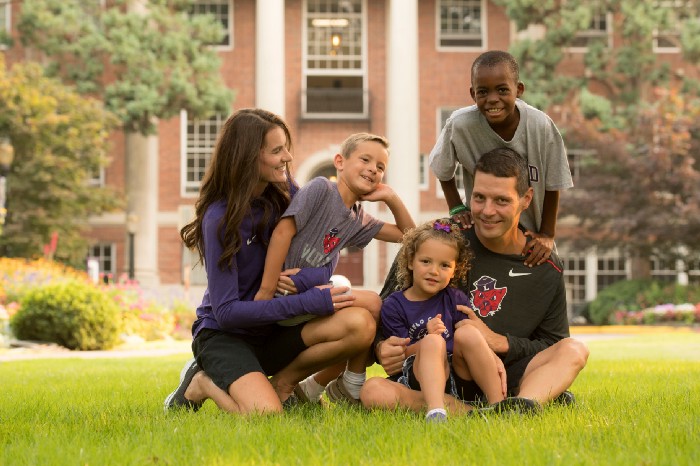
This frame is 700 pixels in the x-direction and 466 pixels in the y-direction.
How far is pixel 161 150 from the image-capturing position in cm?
3027

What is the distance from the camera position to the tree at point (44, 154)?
22.8 m

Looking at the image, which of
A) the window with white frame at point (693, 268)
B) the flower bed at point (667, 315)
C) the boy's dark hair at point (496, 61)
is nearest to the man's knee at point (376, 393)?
the boy's dark hair at point (496, 61)

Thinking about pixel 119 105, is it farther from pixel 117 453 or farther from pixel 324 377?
pixel 117 453

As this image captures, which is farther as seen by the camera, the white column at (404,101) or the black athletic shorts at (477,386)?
the white column at (404,101)

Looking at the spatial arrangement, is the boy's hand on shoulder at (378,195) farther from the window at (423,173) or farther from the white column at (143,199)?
the window at (423,173)

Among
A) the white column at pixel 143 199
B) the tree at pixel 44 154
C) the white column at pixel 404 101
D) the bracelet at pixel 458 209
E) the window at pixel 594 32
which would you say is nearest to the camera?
the bracelet at pixel 458 209

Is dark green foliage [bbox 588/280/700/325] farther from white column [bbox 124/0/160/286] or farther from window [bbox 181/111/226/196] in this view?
white column [bbox 124/0/160/286]

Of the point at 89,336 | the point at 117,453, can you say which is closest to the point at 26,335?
the point at 89,336

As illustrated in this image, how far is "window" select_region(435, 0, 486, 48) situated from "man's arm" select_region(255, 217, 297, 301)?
26625 millimetres

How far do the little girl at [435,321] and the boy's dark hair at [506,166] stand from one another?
1.08 feet

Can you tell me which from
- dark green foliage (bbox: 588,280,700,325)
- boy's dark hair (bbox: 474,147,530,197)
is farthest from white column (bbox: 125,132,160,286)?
boy's dark hair (bbox: 474,147,530,197)

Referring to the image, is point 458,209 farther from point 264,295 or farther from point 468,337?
point 264,295

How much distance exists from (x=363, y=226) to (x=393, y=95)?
23.6m

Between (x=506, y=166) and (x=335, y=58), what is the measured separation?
26056mm
